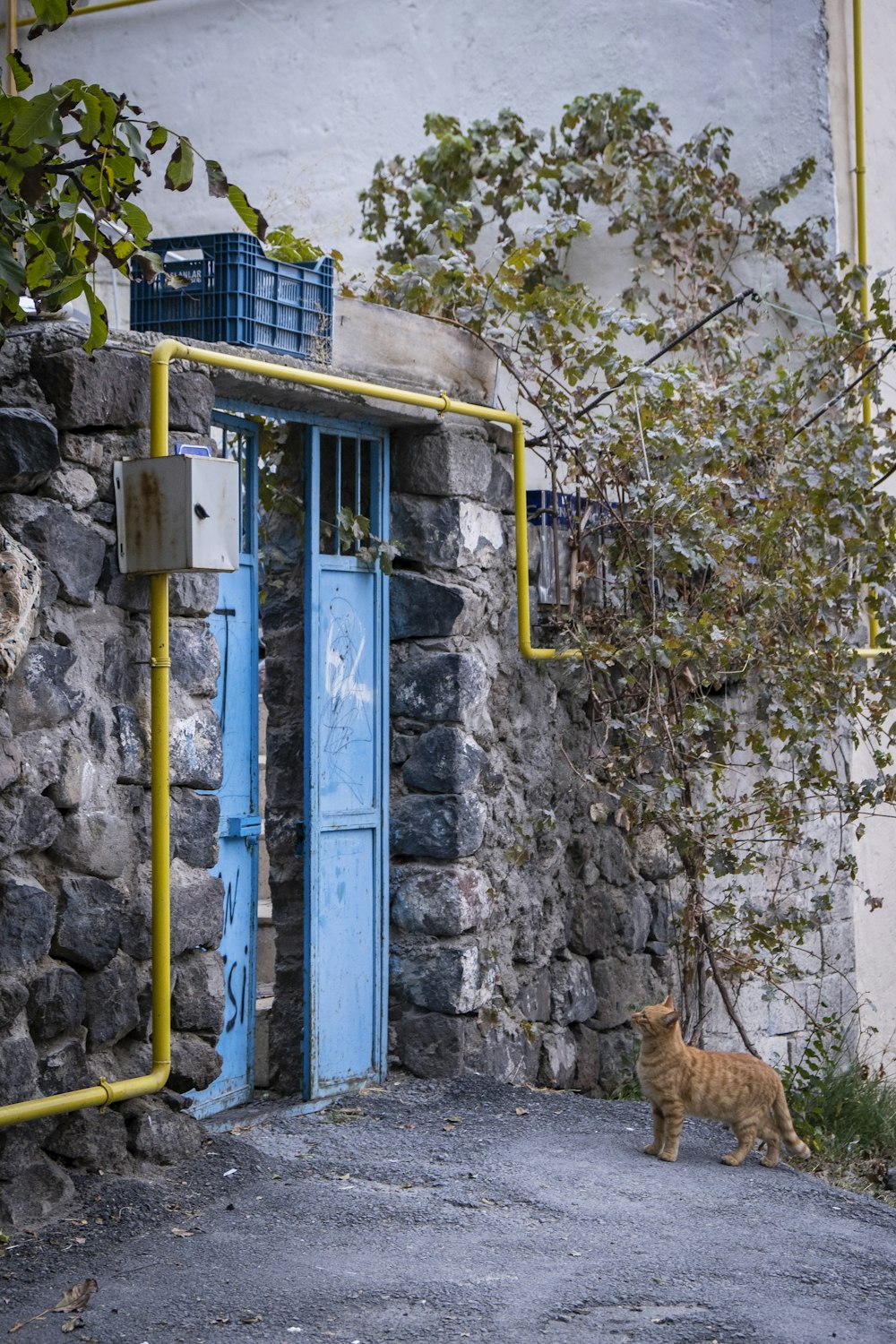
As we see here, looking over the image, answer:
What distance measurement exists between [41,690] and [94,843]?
0.44 meters

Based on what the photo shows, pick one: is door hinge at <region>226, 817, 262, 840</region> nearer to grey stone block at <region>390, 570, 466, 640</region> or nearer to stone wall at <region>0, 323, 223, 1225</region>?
stone wall at <region>0, 323, 223, 1225</region>

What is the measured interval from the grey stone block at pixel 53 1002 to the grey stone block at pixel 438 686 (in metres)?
1.88

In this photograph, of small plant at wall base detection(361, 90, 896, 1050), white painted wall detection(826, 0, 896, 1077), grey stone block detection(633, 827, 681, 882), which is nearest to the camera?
small plant at wall base detection(361, 90, 896, 1050)

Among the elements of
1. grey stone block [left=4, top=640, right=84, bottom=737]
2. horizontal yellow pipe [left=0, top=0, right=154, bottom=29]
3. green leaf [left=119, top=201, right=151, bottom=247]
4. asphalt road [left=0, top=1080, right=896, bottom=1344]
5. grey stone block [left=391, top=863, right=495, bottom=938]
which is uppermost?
horizontal yellow pipe [left=0, top=0, right=154, bottom=29]

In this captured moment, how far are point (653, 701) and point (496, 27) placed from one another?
14.1 feet

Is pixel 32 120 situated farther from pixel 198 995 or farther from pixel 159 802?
pixel 198 995

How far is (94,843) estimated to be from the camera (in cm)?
414

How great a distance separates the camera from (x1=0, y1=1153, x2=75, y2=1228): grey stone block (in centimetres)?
386

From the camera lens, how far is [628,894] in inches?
251

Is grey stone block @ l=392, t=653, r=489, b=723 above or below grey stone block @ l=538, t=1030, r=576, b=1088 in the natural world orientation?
above

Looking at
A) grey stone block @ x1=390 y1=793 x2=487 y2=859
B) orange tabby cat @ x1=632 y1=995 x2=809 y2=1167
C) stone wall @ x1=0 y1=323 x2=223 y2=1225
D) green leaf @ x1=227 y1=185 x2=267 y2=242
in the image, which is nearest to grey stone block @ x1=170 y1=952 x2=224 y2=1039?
stone wall @ x1=0 y1=323 x2=223 y2=1225

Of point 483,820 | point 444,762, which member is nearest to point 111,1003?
point 444,762

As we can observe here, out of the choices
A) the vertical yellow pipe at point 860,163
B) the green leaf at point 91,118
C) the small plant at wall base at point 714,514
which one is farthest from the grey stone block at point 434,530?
the vertical yellow pipe at point 860,163

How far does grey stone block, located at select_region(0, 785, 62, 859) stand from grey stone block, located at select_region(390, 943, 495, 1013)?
187 cm
